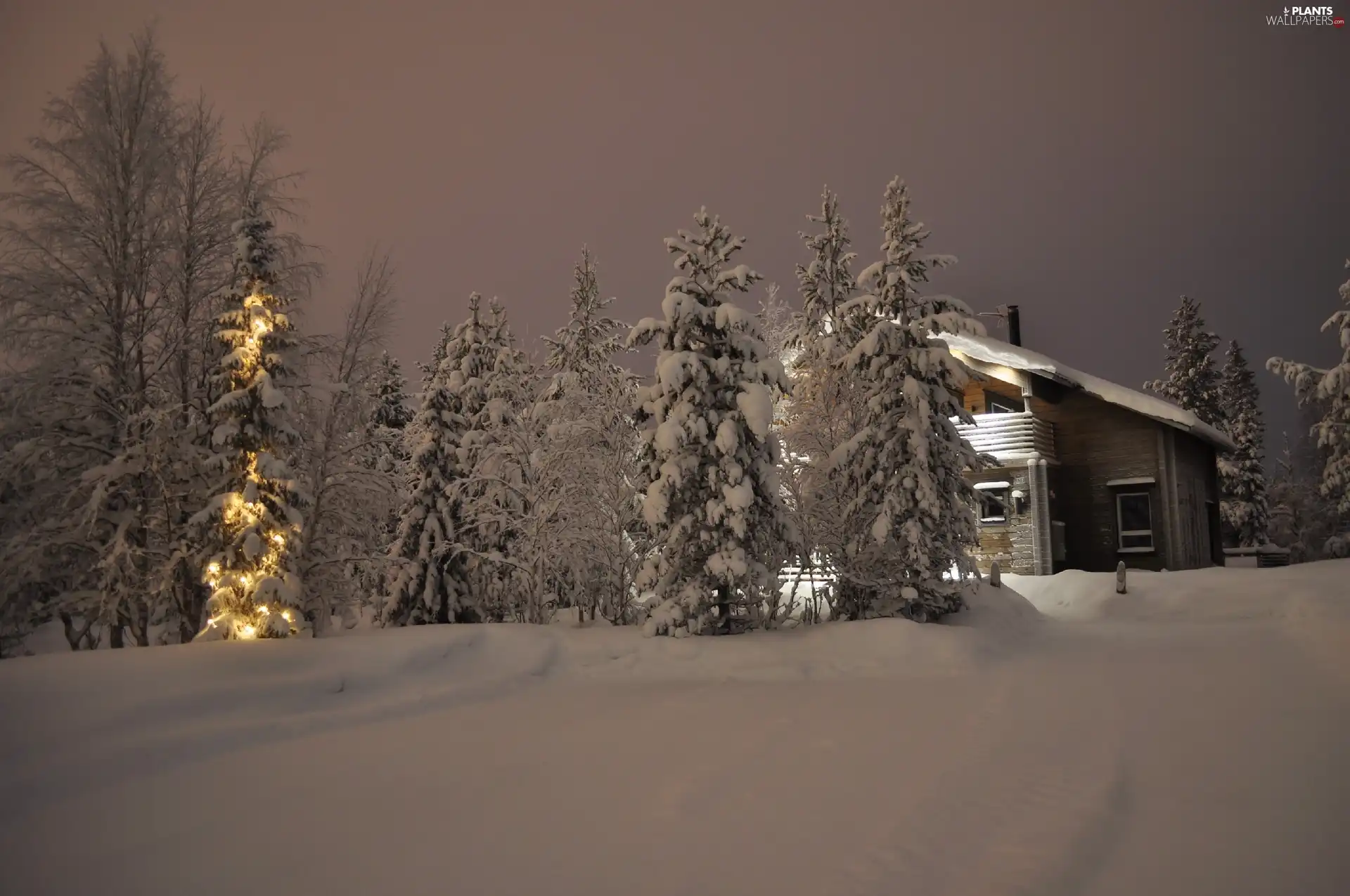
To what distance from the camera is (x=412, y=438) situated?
2284 cm

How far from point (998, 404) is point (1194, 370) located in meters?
21.8

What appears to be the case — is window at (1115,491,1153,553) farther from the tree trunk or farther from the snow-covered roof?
Answer: the tree trunk

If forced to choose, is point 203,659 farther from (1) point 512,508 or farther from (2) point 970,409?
(2) point 970,409

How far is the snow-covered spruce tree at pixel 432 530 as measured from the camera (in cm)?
2241

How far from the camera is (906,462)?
663 inches

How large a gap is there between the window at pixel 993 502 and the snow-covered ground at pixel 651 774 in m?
15.0

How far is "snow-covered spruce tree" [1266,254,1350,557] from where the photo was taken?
1123 inches

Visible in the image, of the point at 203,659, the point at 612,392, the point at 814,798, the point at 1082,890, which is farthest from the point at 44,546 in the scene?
the point at 1082,890

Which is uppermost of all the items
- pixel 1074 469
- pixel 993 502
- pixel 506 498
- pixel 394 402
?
pixel 394 402

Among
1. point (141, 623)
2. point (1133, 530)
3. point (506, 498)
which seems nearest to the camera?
point (141, 623)

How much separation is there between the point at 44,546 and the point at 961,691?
52.1 feet

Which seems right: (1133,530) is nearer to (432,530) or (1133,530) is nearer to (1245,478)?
(1245,478)

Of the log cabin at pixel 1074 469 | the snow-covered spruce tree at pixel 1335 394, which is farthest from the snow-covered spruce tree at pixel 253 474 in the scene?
the snow-covered spruce tree at pixel 1335 394

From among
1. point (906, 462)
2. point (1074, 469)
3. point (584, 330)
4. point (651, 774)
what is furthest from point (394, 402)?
point (651, 774)
